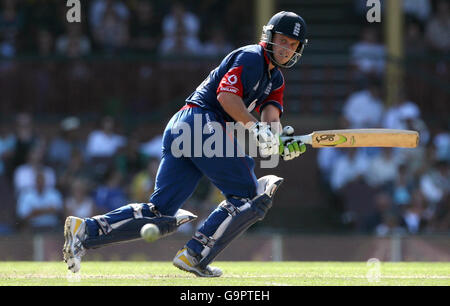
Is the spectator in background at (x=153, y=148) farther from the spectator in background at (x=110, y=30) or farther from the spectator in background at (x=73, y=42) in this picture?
the spectator in background at (x=110, y=30)

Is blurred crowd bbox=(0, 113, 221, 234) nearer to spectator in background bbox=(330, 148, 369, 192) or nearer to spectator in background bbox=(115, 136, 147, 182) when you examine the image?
spectator in background bbox=(115, 136, 147, 182)

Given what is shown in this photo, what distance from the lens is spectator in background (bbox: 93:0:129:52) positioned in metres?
13.7

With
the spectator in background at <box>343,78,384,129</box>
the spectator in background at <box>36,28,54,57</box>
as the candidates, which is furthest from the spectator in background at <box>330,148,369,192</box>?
the spectator in background at <box>36,28,54,57</box>

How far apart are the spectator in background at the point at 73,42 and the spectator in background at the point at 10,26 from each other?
72cm

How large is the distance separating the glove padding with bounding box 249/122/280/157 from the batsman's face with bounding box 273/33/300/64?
550 mm

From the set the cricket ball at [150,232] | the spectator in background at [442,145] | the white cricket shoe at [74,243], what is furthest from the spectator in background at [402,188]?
the white cricket shoe at [74,243]

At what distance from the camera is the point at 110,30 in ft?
45.0

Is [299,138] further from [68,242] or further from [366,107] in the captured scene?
[366,107]

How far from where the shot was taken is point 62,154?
12.3 m

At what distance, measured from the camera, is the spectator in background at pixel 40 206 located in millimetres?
11312

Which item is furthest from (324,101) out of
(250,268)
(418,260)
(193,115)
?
(193,115)

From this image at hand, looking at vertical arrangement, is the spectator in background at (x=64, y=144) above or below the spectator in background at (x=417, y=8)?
below

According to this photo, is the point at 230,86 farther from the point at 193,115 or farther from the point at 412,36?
the point at 412,36

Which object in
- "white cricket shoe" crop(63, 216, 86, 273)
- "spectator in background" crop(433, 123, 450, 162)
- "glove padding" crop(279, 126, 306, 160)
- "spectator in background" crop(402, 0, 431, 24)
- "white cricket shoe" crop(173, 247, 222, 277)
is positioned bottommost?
"spectator in background" crop(433, 123, 450, 162)
